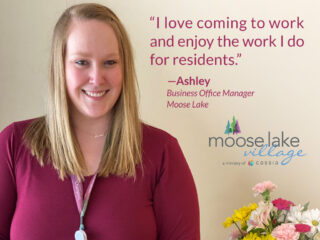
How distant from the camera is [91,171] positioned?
1.38m

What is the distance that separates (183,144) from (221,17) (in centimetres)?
51

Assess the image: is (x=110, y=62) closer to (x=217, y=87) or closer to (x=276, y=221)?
(x=217, y=87)

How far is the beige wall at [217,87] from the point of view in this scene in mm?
1698

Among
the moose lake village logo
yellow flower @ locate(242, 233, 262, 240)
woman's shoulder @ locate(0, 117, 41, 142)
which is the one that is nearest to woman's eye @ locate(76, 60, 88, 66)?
woman's shoulder @ locate(0, 117, 41, 142)

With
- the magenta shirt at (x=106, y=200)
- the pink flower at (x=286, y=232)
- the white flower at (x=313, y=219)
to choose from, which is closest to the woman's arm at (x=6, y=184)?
the magenta shirt at (x=106, y=200)

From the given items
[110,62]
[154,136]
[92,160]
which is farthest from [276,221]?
[110,62]

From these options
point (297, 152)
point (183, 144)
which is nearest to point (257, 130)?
point (297, 152)

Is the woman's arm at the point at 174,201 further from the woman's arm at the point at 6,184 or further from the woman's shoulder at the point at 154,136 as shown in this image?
the woman's arm at the point at 6,184

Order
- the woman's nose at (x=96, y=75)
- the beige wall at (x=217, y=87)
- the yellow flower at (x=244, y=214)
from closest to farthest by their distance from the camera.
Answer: the woman's nose at (x=96, y=75) → the yellow flower at (x=244, y=214) → the beige wall at (x=217, y=87)

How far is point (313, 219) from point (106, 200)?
0.68 m

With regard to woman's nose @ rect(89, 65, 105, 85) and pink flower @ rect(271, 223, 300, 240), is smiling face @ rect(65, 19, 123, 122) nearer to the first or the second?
woman's nose @ rect(89, 65, 105, 85)

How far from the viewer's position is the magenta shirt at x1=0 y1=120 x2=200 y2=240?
1.32 metres

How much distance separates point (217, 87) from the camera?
1.72 metres

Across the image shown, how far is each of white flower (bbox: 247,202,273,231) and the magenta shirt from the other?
193 millimetres
